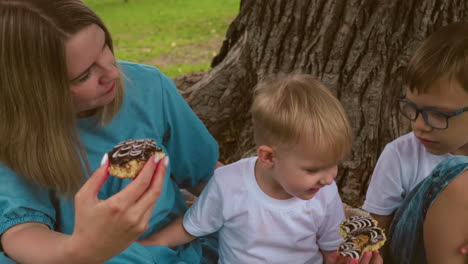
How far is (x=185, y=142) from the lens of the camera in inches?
82.2

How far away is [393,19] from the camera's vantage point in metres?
2.41

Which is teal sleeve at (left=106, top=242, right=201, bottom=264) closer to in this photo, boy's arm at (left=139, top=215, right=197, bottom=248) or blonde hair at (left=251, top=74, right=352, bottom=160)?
boy's arm at (left=139, top=215, right=197, bottom=248)

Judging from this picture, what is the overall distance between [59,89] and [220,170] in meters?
0.68

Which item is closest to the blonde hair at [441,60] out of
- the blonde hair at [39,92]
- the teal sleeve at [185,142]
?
the teal sleeve at [185,142]

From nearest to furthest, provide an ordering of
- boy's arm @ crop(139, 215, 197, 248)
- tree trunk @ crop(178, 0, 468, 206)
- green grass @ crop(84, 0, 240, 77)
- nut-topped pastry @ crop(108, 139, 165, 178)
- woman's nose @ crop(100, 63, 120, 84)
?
nut-topped pastry @ crop(108, 139, 165, 178), woman's nose @ crop(100, 63, 120, 84), boy's arm @ crop(139, 215, 197, 248), tree trunk @ crop(178, 0, 468, 206), green grass @ crop(84, 0, 240, 77)

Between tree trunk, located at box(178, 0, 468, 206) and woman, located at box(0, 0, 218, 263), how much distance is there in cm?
115

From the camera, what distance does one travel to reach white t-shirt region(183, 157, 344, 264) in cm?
181

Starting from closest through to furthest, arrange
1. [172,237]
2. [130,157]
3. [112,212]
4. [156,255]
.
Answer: [112,212] < [130,157] < [156,255] < [172,237]

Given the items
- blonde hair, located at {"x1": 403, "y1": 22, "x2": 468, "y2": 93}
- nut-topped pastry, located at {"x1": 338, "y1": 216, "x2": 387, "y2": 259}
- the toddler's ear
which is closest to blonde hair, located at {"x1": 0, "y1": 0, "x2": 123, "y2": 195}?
the toddler's ear


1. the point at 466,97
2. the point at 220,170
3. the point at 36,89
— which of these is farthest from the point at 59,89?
the point at 466,97

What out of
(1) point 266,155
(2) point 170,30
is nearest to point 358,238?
(1) point 266,155

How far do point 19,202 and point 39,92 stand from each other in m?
0.38

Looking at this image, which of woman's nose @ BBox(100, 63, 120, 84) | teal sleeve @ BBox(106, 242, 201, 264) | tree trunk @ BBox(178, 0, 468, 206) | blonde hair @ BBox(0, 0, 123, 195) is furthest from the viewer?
tree trunk @ BBox(178, 0, 468, 206)

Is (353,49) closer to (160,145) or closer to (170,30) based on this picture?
(160,145)
